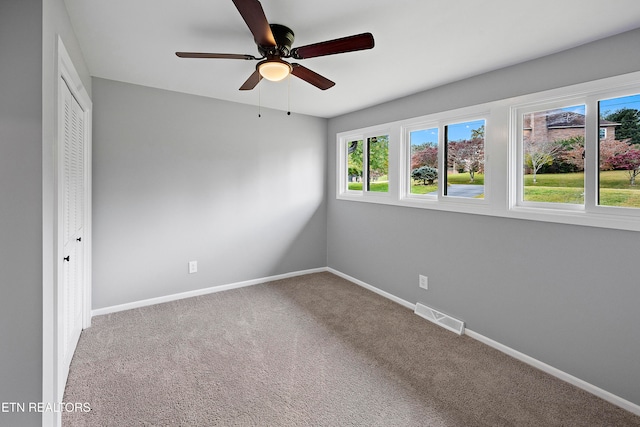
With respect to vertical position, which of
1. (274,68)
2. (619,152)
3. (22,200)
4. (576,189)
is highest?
(274,68)

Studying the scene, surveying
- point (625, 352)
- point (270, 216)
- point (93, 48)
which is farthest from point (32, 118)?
point (625, 352)

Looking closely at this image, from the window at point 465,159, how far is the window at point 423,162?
17 cm

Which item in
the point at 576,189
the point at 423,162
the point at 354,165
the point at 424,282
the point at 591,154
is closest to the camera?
the point at 591,154

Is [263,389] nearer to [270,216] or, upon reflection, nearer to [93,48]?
[270,216]

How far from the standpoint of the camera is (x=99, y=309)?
10.2 feet

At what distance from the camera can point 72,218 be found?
2281 mm

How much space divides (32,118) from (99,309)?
8.02 ft

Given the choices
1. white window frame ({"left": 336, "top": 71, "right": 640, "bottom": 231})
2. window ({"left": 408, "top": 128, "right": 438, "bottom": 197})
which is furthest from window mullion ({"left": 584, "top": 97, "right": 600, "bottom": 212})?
window ({"left": 408, "top": 128, "right": 438, "bottom": 197})

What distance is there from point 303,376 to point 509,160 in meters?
2.34

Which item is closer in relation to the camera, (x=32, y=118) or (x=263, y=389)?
(x=32, y=118)

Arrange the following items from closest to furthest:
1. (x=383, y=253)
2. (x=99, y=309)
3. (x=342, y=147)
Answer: (x=99, y=309) < (x=383, y=253) < (x=342, y=147)

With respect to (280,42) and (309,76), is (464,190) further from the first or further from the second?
(280,42)

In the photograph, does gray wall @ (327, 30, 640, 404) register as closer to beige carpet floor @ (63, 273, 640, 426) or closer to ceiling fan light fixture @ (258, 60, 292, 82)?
beige carpet floor @ (63, 273, 640, 426)

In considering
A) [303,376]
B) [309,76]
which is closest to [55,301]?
[303,376]
